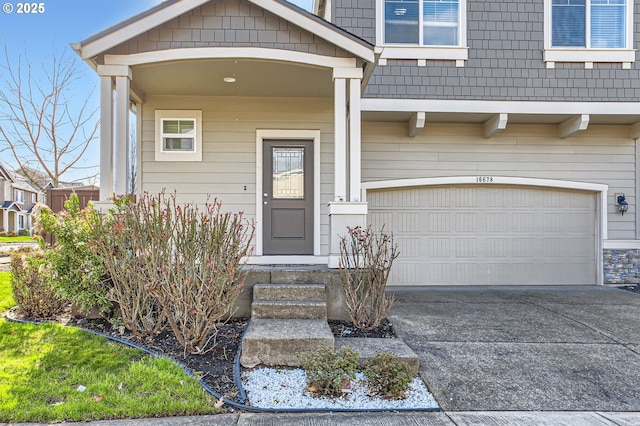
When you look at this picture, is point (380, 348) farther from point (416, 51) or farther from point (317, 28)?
point (416, 51)

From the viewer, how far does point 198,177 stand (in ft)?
22.6

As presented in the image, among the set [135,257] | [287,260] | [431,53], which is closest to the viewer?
[135,257]

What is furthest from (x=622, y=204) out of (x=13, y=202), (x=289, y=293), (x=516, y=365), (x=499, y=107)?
(x=13, y=202)

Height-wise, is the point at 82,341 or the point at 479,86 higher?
the point at 479,86

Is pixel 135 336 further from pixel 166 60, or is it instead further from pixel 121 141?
pixel 166 60

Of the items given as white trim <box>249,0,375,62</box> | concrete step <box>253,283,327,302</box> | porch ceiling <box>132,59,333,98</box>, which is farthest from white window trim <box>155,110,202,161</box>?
concrete step <box>253,283,327,302</box>

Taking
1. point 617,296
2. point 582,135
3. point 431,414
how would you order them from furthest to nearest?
point 582,135 < point 617,296 < point 431,414

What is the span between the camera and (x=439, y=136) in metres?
7.64

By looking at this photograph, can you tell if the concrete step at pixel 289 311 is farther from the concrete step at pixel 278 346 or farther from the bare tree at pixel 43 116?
the bare tree at pixel 43 116

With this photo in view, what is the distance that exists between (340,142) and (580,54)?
521 centimetres

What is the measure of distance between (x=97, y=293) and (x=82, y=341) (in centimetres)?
58

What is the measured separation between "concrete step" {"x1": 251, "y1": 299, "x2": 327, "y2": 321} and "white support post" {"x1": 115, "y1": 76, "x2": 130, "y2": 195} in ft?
8.11

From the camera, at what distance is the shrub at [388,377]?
3160 millimetres

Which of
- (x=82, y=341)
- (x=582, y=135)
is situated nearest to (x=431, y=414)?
(x=82, y=341)
